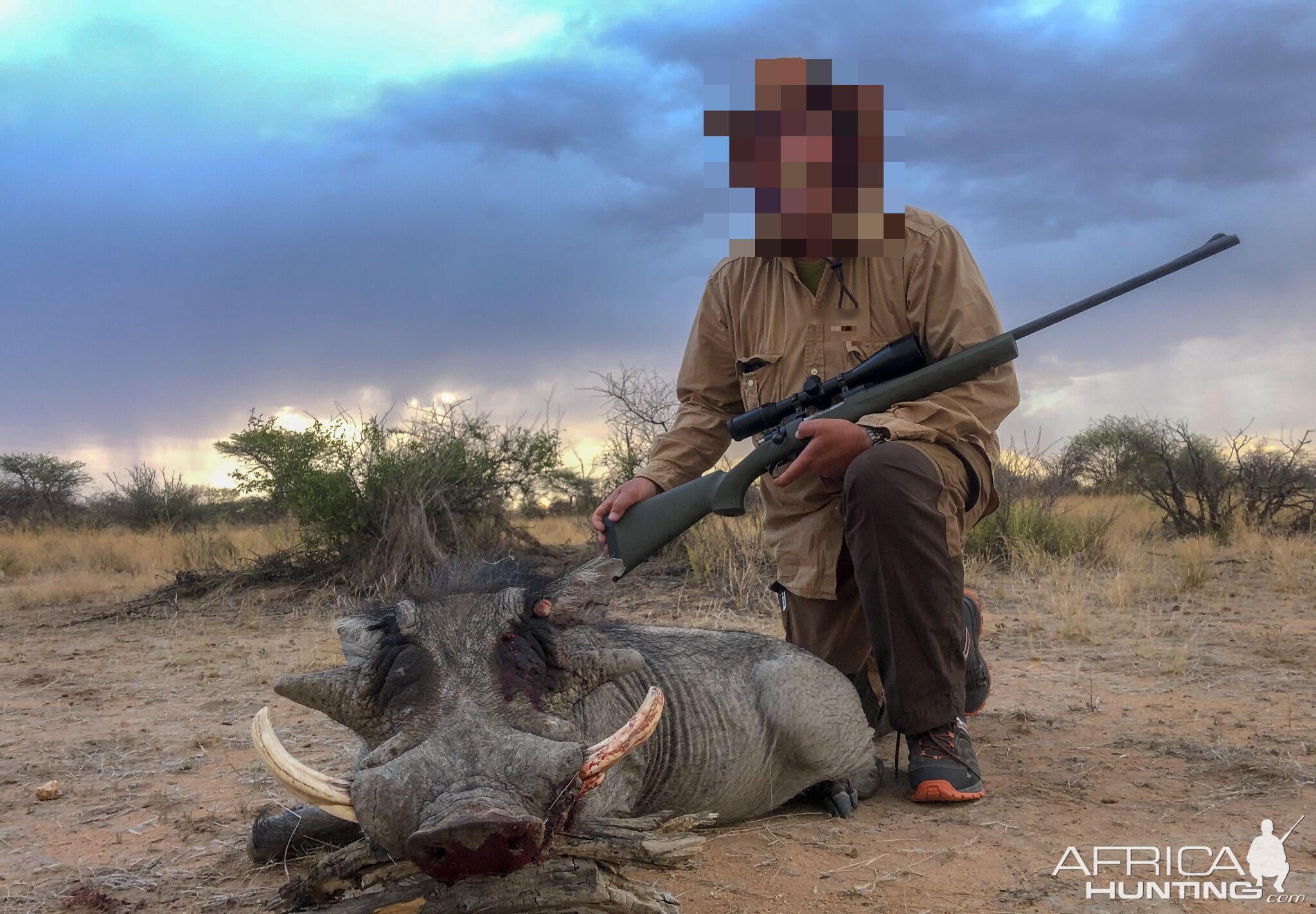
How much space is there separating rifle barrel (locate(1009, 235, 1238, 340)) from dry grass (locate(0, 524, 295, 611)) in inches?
399

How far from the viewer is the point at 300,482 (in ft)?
35.4

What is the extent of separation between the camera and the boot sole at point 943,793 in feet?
11.3

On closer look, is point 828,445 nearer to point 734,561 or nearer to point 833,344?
point 833,344

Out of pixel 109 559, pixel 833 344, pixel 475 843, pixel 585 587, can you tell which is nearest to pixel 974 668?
pixel 833 344

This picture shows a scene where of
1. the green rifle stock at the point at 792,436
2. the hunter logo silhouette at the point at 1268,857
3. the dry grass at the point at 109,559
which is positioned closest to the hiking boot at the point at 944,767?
the hunter logo silhouette at the point at 1268,857

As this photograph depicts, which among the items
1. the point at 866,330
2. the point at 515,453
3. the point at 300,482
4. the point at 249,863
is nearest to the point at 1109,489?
the point at 515,453

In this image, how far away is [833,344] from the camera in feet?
13.6

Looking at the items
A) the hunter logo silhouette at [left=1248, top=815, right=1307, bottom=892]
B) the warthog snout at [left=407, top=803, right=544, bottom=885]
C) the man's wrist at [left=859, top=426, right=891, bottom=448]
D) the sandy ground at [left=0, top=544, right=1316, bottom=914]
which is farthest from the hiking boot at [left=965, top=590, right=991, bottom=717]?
the warthog snout at [left=407, top=803, right=544, bottom=885]

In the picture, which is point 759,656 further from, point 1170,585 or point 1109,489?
point 1109,489

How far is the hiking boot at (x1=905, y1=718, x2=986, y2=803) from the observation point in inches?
136

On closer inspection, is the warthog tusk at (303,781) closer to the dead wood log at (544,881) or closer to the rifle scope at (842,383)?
the dead wood log at (544,881)

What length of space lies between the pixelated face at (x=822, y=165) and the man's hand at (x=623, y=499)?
3.86ft

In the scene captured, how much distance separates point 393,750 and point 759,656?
1807 millimetres

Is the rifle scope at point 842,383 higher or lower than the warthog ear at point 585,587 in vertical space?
higher
